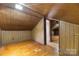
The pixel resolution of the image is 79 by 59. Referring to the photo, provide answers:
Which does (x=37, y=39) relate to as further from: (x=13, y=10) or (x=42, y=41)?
(x=13, y=10)

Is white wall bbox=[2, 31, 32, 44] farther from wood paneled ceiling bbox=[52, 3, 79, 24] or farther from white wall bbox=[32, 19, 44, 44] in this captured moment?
wood paneled ceiling bbox=[52, 3, 79, 24]

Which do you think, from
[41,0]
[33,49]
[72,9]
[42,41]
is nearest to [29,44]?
[33,49]

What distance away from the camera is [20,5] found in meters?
2.19

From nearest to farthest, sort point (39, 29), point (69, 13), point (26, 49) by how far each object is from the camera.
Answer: point (69, 13), point (26, 49), point (39, 29)

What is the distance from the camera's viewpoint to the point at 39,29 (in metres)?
2.42

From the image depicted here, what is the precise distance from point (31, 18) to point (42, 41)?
0.50m

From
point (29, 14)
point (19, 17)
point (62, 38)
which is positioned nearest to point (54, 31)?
point (62, 38)

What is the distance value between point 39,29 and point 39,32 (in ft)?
0.21

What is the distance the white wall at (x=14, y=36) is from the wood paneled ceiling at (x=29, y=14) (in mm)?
78

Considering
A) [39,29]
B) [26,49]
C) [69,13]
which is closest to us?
[69,13]

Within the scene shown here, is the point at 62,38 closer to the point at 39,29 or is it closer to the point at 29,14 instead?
the point at 39,29

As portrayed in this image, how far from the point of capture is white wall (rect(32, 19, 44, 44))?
237 cm

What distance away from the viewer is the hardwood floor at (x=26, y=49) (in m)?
2.26

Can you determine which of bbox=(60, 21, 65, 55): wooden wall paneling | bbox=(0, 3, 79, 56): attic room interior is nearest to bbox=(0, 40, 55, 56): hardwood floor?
bbox=(0, 3, 79, 56): attic room interior
